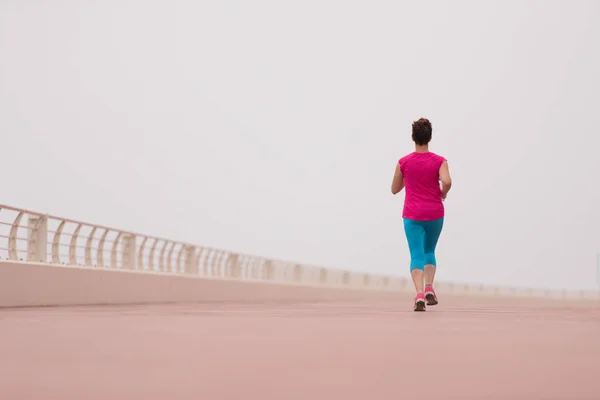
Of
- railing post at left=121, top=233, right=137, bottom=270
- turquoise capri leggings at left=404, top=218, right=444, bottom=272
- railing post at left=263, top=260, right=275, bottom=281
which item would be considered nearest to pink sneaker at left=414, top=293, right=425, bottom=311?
turquoise capri leggings at left=404, top=218, right=444, bottom=272

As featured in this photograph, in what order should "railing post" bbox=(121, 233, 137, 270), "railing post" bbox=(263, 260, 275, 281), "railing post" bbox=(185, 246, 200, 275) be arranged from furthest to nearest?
"railing post" bbox=(263, 260, 275, 281) < "railing post" bbox=(185, 246, 200, 275) < "railing post" bbox=(121, 233, 137, 270)

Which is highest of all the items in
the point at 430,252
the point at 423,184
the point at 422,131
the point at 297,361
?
the point at 422,131

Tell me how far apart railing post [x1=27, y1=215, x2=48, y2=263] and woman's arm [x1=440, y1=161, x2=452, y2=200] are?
684 centimetres

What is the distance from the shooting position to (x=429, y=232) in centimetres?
1211

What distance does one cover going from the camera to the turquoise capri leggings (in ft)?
39.3

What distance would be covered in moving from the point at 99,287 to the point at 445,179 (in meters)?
7.53

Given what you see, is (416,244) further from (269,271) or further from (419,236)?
(269,271)

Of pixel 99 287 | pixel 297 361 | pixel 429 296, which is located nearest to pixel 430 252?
pixel 429 296

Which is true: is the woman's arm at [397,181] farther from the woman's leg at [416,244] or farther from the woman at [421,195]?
the woman's leg at [416,244]

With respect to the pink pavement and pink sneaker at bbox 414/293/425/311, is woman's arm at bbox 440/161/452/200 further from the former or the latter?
the pink pavement

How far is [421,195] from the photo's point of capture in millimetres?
11930

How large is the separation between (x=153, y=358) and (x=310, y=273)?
32.1 meters

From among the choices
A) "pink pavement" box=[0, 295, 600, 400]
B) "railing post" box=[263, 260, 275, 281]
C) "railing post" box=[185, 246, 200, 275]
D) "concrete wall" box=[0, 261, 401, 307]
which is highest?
"railing post" box=[263, 260, 275, 281]

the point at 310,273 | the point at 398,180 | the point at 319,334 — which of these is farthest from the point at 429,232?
the point at 310,273
